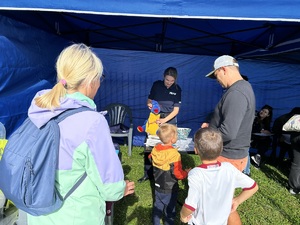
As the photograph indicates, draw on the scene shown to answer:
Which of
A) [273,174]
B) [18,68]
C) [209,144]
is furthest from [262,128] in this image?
[18,68]

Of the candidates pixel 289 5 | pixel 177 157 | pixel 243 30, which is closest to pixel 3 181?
pixel 177 157

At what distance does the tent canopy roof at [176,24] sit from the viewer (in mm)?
1950

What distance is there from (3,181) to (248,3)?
6.73ft

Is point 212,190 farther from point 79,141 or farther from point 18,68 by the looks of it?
point 18,68

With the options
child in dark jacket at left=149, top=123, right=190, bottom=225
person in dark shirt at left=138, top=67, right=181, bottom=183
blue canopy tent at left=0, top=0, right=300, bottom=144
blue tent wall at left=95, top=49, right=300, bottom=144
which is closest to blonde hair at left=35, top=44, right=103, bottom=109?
blue canopy tent at left=0, top=0, right=300, bottom=144

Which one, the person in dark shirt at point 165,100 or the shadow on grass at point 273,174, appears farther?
the shadow on grass at point 273,174

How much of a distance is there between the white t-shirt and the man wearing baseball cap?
1.50 ft

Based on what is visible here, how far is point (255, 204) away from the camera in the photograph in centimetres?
316

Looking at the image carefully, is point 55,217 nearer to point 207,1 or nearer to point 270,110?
point 207,1

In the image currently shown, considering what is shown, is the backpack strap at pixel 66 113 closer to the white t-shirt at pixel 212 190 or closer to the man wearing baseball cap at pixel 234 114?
the white t-shirt at pixel 212 190

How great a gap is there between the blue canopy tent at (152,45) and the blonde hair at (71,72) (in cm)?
110

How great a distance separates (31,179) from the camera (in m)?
0.98

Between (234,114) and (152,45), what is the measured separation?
349 cm

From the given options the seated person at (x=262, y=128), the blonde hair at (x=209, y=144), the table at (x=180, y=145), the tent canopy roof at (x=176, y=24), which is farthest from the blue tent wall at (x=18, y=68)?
the seated person at (x=262, y=128)
